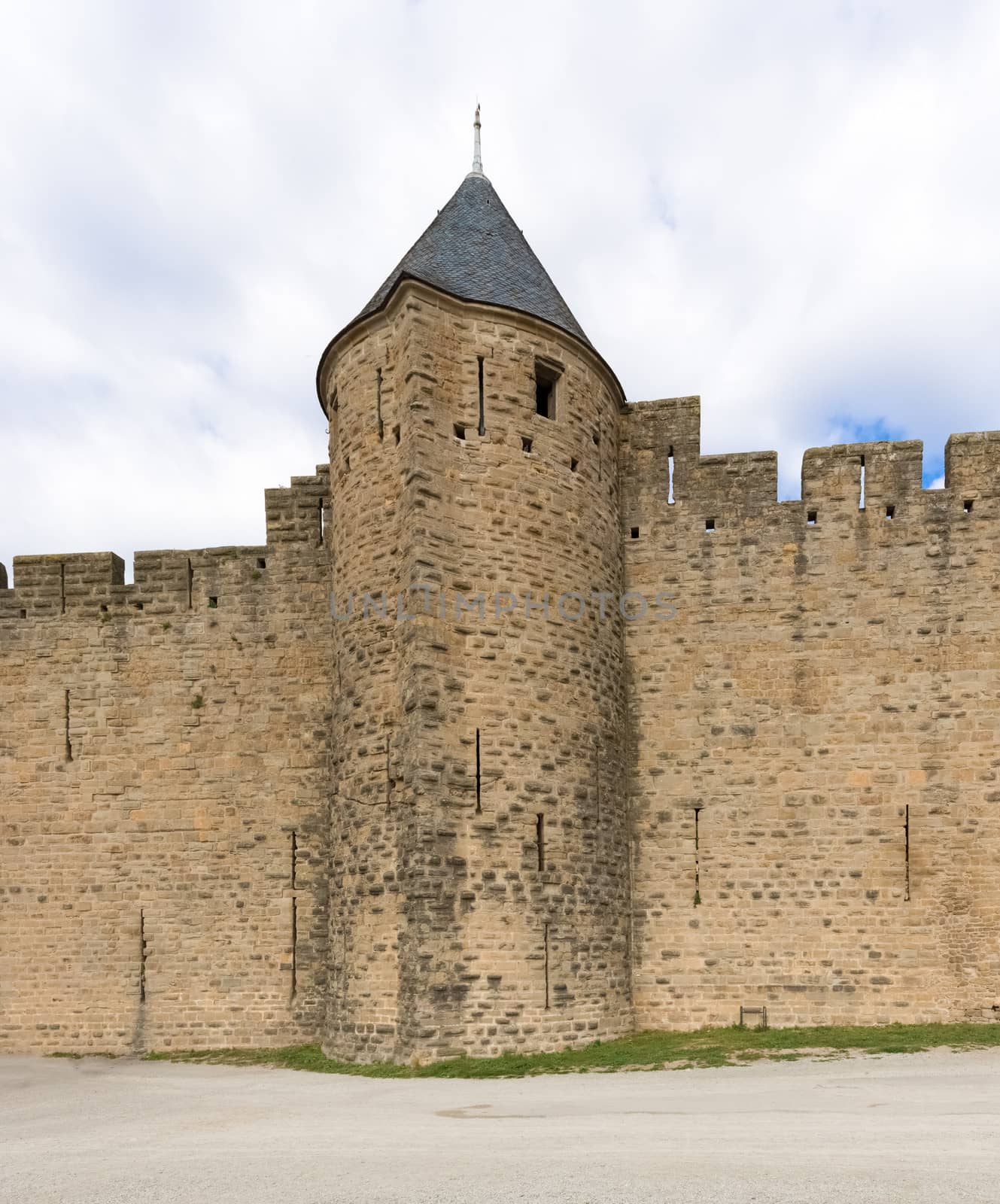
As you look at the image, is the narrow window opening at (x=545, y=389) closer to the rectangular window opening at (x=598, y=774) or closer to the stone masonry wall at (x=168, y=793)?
the stone masonry wall at (x=168, y=793)

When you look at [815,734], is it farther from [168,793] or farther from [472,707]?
[168,793]

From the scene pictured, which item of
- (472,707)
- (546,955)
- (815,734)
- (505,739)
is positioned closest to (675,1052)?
(546,955)

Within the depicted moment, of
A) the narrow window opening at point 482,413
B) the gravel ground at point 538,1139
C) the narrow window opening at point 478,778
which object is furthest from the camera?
the narrow window opening at point 482,413

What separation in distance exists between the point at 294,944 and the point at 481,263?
883cm

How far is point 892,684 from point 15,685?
38.2ft

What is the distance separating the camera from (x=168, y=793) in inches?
555

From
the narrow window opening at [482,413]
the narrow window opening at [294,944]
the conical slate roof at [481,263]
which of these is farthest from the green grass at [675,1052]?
the conical slate roof at [481,263]

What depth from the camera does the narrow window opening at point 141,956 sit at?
1362 cm

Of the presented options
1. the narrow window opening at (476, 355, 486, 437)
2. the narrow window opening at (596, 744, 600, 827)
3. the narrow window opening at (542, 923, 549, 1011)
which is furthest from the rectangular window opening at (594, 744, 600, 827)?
the narrow window opening at (476, 355, 486, 437)

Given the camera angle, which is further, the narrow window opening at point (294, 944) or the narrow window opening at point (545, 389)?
the narrow window opening at point (294, 944)

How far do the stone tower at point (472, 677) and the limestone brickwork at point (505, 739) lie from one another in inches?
1.6

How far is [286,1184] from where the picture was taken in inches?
229

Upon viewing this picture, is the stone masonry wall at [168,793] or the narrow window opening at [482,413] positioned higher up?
the narrow window opening at [482,413]

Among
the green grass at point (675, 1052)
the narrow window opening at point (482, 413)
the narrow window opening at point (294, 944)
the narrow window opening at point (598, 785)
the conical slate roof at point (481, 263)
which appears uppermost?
the conical slate roof at point (481, 263)
